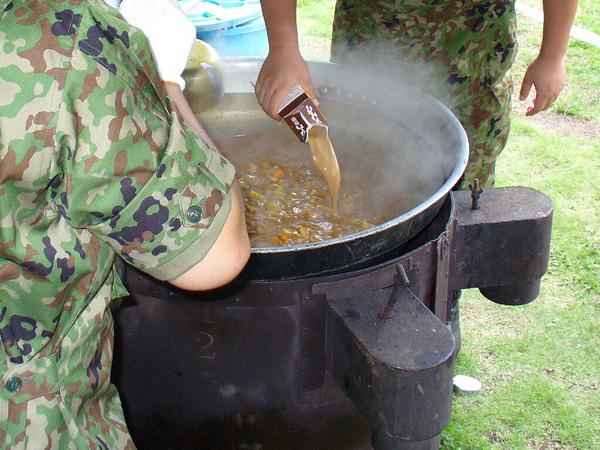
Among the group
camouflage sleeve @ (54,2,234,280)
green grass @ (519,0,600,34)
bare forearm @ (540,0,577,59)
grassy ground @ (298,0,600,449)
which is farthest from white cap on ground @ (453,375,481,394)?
green grass @ (519,0,600,34)

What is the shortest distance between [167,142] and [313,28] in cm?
682

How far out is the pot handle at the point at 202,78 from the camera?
2562 mm

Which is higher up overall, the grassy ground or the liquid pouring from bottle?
the liquid pouring from bottle

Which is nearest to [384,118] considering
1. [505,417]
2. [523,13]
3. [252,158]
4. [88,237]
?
[252,158]

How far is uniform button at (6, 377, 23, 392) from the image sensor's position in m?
1.32

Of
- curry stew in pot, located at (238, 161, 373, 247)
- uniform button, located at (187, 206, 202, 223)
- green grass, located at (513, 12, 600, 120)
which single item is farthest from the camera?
green grass, located at (513, 12, 600, 120)

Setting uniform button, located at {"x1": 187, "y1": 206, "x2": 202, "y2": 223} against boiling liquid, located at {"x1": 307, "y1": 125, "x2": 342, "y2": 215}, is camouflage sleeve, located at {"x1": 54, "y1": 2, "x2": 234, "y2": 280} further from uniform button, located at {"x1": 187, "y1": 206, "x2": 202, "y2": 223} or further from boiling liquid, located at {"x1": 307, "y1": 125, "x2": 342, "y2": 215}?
boiling liquid, located at {"x1": 307, "y1": 125, "x2": 342, "y2": 215}

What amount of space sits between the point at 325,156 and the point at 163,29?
1.05 meters

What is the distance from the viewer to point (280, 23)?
2758 mm

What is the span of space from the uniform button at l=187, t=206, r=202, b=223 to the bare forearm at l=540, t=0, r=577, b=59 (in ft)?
7.85

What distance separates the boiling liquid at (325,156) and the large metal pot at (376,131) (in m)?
0.20

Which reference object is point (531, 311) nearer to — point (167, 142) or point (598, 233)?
point (598, 233)

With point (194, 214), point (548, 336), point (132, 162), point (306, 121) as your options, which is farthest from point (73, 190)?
point (548, 336)

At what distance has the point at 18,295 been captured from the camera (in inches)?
49.0
